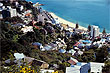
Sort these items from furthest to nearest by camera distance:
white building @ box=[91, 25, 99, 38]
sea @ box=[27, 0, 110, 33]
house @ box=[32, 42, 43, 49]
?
sea @ box=[27, 0, 110, 33] < white building @ box=[91, 25, 99, 38] < house @ box=[32, 42, 43, 49]

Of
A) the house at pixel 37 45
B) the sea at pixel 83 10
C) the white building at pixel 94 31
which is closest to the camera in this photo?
the house at pixel 37 45

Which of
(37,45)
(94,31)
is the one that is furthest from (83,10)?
(37,45)

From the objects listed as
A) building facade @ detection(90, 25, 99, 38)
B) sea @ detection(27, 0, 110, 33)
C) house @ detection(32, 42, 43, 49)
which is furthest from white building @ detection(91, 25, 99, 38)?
house @ detection(32, 42, 43, 49)

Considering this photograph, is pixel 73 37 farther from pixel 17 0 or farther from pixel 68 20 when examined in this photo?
pixel 17 0

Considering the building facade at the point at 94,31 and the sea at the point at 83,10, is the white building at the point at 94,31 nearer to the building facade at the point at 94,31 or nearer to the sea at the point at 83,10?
the building facade at the point at 94,31

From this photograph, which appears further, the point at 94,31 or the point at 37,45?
the point at 94,31

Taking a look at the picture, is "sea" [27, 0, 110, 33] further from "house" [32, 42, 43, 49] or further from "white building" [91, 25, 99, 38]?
"house" [32, 42, 43, 49]

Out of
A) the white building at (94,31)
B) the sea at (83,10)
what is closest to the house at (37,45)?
the white building at (94,31)

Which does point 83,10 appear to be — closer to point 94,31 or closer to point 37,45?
point 94,31
